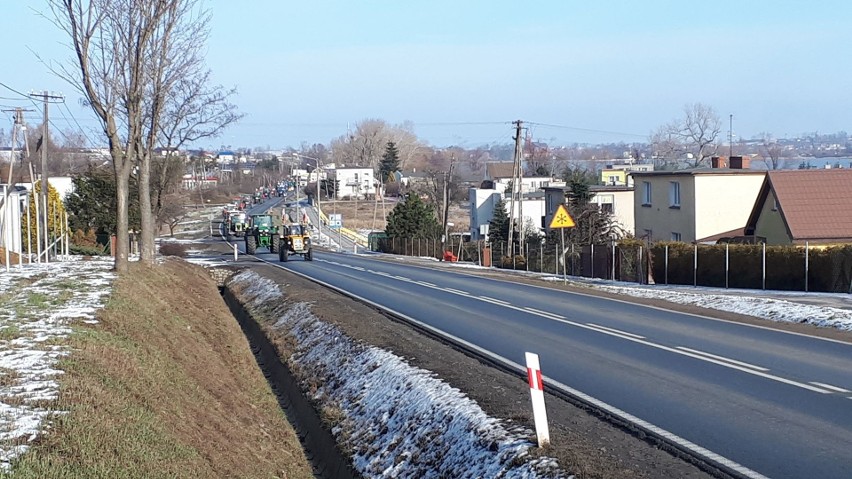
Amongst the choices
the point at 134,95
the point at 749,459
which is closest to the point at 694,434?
the point at 749,459

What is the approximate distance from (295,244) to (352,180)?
400 feet

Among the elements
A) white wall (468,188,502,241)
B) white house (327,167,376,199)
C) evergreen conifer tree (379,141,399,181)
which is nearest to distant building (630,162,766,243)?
white wall (468,188,502,241)

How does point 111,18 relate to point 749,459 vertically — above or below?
above

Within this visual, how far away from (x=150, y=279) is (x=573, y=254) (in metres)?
23.9

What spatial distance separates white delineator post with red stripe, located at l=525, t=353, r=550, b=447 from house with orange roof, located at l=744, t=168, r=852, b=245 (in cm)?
2974

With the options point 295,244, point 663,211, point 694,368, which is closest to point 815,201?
point 663,211

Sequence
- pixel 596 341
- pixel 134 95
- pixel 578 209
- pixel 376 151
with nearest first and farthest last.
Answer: pixel 596 341
pixel 134 95
pixel 578 209
pixel 376 151

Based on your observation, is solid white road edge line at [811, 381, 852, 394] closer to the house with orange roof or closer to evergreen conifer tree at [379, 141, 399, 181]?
the house with orange roof

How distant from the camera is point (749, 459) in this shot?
790cm

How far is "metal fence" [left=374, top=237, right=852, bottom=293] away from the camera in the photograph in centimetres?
2800

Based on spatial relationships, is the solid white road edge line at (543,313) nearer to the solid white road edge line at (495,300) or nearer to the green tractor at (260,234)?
the solid white road edge line at (495,300)

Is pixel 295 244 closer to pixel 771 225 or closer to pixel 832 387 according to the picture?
pixel 771 225

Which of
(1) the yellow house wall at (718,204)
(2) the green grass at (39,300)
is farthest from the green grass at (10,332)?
(1) the yellow house wall at (718,204)

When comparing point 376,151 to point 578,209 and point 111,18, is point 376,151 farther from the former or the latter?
point 111,18
